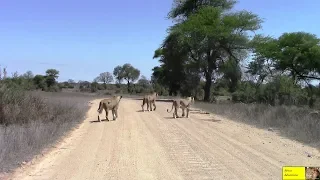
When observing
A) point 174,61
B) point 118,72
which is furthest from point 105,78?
point 174,61

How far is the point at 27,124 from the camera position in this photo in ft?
59.0

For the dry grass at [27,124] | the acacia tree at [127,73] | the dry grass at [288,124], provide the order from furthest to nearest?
1. the acacia tree at [127,73]
2. the dry grass at [288,124]
3. the dry grass at [27,124]

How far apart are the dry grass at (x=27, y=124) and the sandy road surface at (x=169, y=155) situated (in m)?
0.54

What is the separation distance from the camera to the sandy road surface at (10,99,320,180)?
9445 millimetres

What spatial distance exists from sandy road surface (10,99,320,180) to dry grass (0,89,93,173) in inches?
21.5

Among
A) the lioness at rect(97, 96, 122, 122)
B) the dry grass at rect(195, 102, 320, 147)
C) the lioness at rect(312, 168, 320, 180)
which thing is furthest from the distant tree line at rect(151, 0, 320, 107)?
the lioness at rect(312, 168, 320, 180)

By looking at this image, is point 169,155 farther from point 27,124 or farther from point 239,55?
point 239,55

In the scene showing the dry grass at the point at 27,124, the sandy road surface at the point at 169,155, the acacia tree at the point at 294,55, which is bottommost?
the sandy road surface at the point at 169,155

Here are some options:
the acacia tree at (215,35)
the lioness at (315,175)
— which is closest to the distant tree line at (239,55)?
the acacia tree at (215,35)

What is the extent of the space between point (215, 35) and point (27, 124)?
33965 mm

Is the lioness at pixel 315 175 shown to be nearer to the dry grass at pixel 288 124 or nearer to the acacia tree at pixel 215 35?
the dry grass at pixel 288 124

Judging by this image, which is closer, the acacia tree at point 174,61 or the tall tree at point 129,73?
the acacia tree at point 174,61

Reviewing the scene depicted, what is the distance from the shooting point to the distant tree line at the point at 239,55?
4256 cm

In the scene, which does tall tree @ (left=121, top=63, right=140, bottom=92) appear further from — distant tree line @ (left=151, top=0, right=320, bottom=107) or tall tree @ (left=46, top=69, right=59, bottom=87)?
distant tree line @ (left=151, top=0, right=320, bottom=107)
